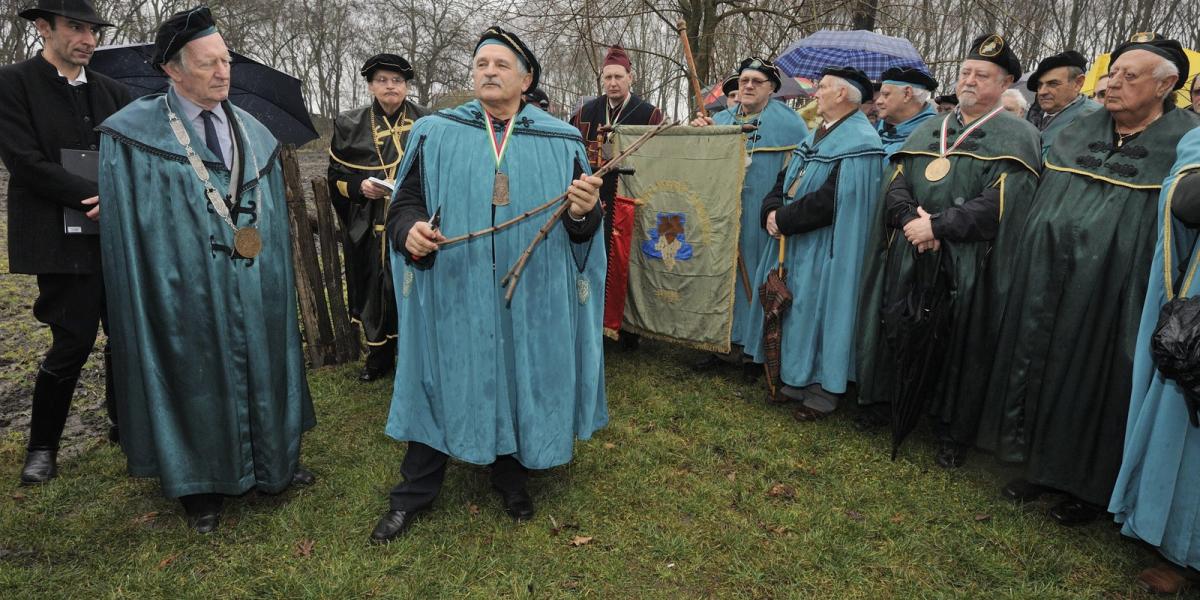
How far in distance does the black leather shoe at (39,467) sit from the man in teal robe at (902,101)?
4.99 m

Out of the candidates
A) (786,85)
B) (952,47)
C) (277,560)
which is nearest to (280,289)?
(277,560)

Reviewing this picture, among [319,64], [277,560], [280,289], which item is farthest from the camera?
[319,64]

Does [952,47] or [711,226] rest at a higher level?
[952,47]

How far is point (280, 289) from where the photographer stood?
312cm

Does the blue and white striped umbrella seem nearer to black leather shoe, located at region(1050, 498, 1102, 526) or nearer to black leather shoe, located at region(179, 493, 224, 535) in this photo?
black leather shoe, located at region(1050, 498, 1102, 526)

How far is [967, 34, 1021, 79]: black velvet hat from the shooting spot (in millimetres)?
3682

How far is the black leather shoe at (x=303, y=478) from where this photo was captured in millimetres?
3531

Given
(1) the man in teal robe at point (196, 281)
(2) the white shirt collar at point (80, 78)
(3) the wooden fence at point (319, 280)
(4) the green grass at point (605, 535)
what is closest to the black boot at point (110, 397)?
(4) the green grass at point (605, 535)

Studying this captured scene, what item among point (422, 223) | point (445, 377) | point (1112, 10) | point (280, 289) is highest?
point (1112, 10)

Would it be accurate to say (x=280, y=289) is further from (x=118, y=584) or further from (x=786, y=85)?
(x=786, y=85)

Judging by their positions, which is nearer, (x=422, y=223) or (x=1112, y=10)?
(x=422, y=223)

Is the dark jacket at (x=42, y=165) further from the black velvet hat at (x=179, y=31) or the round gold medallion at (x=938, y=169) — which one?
the round gold medallion at (x=938, y=169)

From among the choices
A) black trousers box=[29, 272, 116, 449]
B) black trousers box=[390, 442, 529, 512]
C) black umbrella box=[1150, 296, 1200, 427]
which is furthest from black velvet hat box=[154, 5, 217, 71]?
black umbrella box=[1150, 296, 1200, 427]

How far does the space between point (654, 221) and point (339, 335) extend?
8.39 ft
